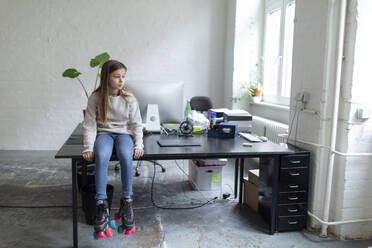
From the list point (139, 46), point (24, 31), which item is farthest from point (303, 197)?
point (24, 31)

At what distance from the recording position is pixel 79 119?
5305mm

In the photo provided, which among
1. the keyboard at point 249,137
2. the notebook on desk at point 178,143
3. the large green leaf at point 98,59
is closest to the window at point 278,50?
the keyboard at point 249,137

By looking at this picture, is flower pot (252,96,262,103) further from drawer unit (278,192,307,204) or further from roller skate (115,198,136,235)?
roller skate (115,198,136,235)

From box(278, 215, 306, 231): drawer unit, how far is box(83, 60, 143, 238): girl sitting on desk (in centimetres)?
116

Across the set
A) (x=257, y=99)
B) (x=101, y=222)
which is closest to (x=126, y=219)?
(x=101, y=222)

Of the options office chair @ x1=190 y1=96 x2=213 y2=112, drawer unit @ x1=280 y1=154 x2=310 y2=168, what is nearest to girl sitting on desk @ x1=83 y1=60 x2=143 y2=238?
drawer unit @ x1=280 y1=154 x2=310 y2=168

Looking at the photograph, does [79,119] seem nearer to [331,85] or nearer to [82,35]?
[82,35]

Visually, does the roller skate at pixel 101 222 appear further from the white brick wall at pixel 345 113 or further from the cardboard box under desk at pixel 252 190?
the white brick wall at pixel 345 113

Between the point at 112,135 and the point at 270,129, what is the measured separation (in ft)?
7.90

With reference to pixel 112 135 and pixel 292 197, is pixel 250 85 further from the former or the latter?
pixel 112 135

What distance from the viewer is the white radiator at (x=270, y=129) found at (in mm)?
3928

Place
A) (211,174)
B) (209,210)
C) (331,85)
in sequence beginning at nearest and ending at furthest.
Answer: (331,85)
(209,210)
(211,174)

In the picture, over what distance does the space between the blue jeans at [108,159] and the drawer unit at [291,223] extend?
120 centimetres

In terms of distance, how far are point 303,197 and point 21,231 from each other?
7.16 feet
